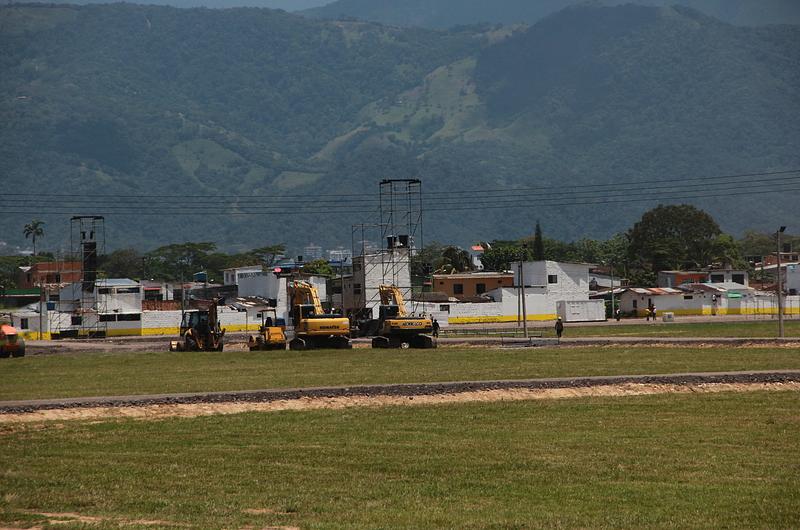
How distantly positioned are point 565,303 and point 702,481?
10643 centimetres

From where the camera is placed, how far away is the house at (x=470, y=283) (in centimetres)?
15850

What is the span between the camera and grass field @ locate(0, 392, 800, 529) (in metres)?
22.2

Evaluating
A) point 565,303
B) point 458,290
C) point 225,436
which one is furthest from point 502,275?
point 225,436

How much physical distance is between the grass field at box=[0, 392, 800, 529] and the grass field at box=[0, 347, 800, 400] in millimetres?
11334

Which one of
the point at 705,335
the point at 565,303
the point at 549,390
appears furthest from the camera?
the point at 565,303

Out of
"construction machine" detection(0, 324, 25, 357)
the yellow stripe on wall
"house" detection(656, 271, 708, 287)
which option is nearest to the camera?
"construction machine" detection(0, 324, 25, 357)

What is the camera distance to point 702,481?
24797mm

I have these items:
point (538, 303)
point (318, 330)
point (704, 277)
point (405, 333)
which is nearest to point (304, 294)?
point (318, 330)

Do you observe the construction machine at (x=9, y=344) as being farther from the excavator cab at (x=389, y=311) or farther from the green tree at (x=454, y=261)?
the green tree at (x=454, y=261)

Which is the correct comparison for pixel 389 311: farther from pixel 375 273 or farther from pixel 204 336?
pixel 375 273

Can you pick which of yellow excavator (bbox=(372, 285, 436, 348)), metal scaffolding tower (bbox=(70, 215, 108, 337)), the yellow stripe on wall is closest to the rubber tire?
yellow excavator (bbox=(372, 285, 436, 348))

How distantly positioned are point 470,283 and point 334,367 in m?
103

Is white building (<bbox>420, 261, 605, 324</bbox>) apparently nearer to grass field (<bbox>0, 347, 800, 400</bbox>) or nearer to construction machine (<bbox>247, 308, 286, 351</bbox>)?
construction machine (<bbox>247, 308, 286, 351</bbox>)

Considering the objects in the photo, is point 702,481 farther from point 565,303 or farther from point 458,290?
point 458,290
